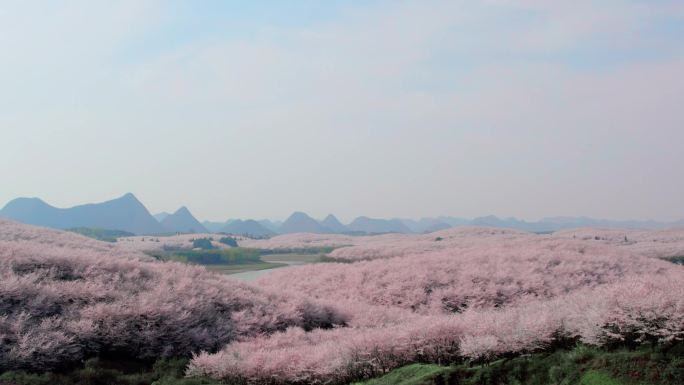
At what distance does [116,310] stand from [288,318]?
6337 mm

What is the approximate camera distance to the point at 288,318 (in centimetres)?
1988

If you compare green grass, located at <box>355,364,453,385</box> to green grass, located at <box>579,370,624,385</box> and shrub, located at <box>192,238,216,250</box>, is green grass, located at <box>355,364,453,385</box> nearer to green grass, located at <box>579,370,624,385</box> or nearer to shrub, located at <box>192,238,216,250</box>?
green grass, located at <box>579,370,624,385</box>

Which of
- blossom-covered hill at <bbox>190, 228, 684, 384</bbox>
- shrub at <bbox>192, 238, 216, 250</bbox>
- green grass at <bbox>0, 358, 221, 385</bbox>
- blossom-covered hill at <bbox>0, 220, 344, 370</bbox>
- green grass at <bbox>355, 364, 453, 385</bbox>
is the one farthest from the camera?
shrub at <bbox>192, 238, 216, 250</bbox>

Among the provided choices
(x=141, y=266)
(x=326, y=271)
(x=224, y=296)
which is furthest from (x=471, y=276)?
(x=141, y=266)

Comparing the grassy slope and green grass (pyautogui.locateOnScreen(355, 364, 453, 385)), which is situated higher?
the grassy slope

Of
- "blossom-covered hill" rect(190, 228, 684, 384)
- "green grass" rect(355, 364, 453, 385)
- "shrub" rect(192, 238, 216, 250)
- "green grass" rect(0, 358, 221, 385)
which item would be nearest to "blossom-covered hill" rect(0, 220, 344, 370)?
"green grass" rect(0, 358, 221, 385)

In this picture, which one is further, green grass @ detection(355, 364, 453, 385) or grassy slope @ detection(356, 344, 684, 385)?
green grass @ detection(355, 364, 453, 385)

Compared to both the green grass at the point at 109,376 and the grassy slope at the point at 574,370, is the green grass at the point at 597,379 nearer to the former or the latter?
the grassy slope at the point at 574,370

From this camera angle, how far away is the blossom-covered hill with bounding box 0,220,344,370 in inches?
566

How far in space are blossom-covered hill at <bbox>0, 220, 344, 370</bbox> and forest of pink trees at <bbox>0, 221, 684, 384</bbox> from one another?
0.04 meters

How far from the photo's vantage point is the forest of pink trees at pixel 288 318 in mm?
11211

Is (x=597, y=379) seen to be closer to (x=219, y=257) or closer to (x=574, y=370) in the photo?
(x=574, y=370)

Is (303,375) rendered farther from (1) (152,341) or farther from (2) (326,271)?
(2) (326,271)

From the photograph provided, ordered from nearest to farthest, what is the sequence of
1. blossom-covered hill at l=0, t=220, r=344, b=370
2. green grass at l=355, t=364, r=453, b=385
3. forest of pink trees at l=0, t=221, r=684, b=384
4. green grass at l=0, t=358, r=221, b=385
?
green grass at l=355, t=364, r=453, b=385 < forest of pink trees at l=0, t=221, r=684, b=384 < green grass at l=0, t=358, r=221, b=385 < blossom-covered hill at l=0, t=220, r=344, b=370
